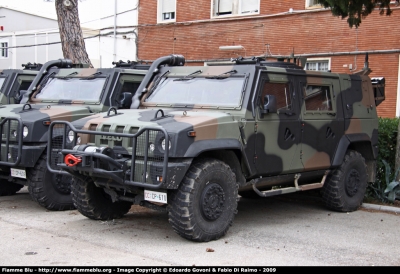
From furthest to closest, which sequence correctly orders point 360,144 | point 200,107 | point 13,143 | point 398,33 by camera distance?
1. point 398,33
2. point 360,144
3. point 13,143
4. point 200,107

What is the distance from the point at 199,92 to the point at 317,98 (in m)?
1.80

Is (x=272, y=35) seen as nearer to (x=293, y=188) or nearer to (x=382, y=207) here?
(x=382, y=207)

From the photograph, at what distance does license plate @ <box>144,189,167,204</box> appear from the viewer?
622 cm

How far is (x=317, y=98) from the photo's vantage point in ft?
26.9

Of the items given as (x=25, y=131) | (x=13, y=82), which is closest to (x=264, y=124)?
(x=25, y=131)

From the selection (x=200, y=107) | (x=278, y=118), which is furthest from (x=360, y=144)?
(x=200, y=107)

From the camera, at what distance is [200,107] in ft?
23.9

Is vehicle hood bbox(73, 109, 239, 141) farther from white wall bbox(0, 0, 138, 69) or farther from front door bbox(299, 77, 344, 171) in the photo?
white wall bbox(0, 0, 138, 69)

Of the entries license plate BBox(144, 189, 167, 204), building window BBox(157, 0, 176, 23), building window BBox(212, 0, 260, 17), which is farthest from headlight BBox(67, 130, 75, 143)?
building window BBox(157, 0, 176, 23)

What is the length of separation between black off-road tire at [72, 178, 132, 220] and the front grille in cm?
117

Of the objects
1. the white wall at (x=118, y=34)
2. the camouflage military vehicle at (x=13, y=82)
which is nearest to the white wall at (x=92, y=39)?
the white wall at (x=118, y=34)

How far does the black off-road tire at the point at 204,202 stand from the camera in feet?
20.5

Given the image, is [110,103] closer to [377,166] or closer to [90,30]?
[377,166]

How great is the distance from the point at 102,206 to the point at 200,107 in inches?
71.0
